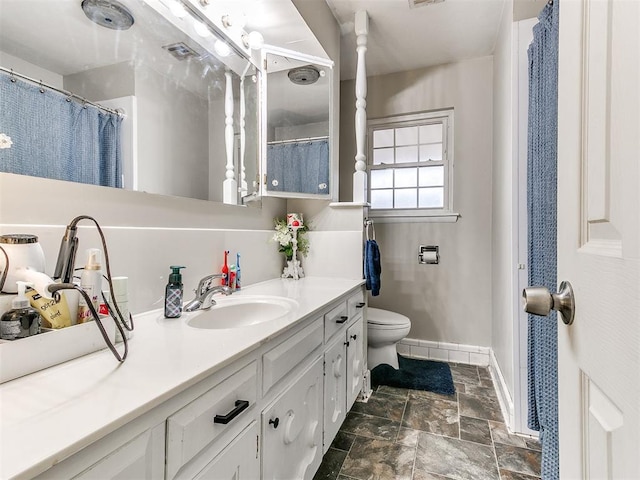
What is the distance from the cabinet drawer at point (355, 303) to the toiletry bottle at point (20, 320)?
132cm

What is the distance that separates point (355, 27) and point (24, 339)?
8.09 feet

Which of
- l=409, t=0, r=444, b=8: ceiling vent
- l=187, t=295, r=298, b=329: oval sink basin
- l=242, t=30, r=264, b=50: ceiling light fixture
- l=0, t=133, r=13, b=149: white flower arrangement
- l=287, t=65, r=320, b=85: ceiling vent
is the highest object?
l=409, t=0, r=444, b=8: ceiling vent

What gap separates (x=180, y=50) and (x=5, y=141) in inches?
33.2

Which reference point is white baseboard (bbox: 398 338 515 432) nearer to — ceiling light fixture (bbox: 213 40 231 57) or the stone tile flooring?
the stone tile flooring

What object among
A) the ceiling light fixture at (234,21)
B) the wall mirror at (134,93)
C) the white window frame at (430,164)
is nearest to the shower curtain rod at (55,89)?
the wall mirror at (134,93)

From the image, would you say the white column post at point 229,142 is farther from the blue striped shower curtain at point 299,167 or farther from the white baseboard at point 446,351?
the white baseboard at point 446,351

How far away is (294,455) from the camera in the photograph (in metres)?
1.14

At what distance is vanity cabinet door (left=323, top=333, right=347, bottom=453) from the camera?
144cm

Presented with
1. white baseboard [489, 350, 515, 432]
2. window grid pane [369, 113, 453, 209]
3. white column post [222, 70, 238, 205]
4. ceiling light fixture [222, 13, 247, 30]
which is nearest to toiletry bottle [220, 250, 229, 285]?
white column post [222, 70, 238, 205]

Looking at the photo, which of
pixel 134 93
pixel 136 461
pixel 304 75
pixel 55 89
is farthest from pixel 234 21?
pixel 136 461

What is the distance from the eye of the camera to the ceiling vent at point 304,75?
2.03 metres

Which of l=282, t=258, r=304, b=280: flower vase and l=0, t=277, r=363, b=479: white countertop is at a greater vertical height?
l=282, t=258, r=304, b=280: flower vase

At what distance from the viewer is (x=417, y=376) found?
2.51 m

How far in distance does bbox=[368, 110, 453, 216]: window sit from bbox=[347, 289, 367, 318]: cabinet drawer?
119cm
